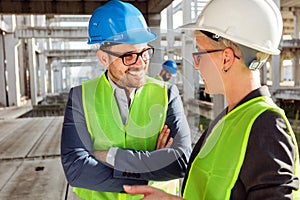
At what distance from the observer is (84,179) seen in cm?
133

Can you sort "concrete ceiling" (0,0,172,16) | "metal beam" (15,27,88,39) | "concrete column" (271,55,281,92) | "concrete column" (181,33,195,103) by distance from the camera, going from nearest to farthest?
"concrete column" (181,33,195,103)
"concrete ceiling" (0,0,172,16)
"metal beam" (15,27,88,39)
"concrete column" (271,55,281,92)

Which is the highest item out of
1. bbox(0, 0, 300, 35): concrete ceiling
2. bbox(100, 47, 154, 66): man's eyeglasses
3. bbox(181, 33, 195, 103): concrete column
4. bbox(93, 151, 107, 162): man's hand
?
bbox(0, 0, 300, 35): concrete ceiling

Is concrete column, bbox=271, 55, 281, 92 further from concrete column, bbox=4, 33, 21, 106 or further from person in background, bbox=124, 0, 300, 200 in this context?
person in background, bbox=124, 0, 300, 200

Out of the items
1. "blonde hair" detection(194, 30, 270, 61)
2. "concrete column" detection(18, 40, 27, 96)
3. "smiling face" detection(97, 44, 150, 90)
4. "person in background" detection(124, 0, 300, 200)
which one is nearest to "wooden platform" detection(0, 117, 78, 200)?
"smiling face" detection(97, 44, 150, 90)

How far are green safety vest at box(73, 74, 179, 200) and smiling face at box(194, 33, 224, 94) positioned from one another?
31 centimetres

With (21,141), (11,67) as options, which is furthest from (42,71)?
(21,141)

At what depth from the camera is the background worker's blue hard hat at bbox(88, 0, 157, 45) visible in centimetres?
132

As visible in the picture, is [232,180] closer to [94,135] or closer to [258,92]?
[258,92]

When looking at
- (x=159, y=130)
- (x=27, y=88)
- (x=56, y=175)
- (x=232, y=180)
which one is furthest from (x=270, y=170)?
(x=27, y=88)

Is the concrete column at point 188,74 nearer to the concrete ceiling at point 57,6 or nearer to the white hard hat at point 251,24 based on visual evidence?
the white hard hat at point 251,24

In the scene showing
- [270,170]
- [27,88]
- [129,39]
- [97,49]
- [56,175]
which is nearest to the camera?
[270,170]

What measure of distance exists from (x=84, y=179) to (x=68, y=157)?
136 millimetres

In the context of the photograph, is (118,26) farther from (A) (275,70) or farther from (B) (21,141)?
(A) (275,70)

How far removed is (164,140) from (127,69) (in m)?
0.37
